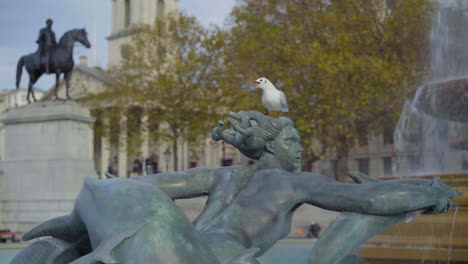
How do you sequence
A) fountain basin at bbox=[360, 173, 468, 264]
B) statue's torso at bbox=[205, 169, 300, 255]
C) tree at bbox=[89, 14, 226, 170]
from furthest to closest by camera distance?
1. tree at bbox=[89, 14, 226, 170]
2. fountain basin at bbox=[360, 173, 468, 264]
3. statue's torso at bbox=[205, 169, 300, 255]

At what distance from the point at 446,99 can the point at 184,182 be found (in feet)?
20.0

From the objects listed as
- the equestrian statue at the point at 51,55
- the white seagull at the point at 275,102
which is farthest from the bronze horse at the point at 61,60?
the white seagull at the point at 275,102

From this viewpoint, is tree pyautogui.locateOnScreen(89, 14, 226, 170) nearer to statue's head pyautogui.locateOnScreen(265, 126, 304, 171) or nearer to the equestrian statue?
the equestrian statue

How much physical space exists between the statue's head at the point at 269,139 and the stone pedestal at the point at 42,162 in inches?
665

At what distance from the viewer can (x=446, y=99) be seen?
8.55m

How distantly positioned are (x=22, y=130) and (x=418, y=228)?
17.9m

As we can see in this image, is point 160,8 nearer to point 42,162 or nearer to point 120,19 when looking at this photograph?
point 120,19

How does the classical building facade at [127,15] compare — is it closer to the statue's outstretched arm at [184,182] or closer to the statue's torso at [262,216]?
the statue's outstretched arm at [184,182]

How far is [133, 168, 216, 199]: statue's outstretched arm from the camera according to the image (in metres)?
3.32

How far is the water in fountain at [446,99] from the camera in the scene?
27.9 feet

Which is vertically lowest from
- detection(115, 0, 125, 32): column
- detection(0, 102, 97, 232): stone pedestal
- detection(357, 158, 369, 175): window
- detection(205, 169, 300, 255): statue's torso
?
detection(357, 158, 369, 175): window

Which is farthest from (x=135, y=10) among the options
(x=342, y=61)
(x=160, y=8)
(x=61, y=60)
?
(x=61, y=60)

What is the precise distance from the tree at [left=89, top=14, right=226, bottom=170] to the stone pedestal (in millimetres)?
12003

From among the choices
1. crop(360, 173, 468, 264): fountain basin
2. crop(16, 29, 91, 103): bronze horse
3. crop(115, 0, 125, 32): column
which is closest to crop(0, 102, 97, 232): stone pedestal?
crop(16, 29, 91, 103): bronze horse
